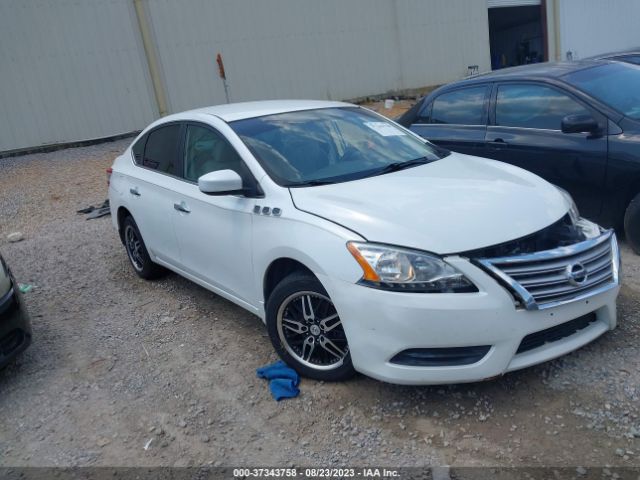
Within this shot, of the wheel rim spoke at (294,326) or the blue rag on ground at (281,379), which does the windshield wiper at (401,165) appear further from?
the blue rag on ground at (281,379)

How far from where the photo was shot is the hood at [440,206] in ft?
9.58

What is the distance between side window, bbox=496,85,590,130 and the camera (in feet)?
16.6

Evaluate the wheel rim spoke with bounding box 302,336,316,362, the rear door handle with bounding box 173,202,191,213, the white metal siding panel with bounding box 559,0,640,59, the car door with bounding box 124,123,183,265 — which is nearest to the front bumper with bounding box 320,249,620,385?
the wheel rim spoke with bounding box 302,336,316,362

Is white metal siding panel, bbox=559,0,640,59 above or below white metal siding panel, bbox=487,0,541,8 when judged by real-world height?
below

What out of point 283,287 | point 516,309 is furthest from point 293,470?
point 516,309

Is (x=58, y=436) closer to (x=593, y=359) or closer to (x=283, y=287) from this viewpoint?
(x=283, y=287)

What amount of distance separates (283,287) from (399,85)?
15.9m

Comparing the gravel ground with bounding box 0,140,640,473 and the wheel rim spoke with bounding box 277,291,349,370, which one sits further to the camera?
the wheel rim spoke with bounding box 277,291,349,370

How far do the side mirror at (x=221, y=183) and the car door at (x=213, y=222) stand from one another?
0.51ft

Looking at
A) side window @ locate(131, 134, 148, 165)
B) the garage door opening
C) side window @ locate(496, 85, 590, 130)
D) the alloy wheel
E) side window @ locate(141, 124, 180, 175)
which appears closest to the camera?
side window @ locate(141, 124, 180, 175)

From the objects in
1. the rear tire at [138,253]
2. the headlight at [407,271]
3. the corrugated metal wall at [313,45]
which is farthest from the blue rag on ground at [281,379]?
the corrugated metal wall at [313,45]

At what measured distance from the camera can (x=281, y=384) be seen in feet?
11.2

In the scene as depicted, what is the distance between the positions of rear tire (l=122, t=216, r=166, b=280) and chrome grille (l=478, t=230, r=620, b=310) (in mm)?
3472

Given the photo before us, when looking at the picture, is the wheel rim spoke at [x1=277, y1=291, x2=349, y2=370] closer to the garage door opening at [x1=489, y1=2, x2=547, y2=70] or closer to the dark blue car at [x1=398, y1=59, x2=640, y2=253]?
the dark blue car at [x1=398, y1=59, x2=640, y2=253]
